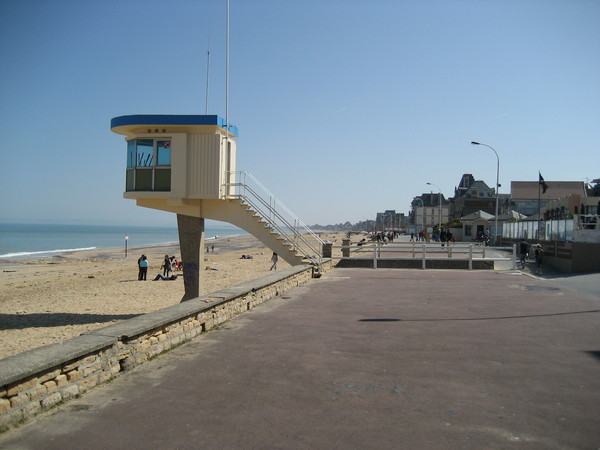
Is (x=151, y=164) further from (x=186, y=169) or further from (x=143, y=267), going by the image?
(x=143, y=267)

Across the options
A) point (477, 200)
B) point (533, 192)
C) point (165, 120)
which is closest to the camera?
point (165, 120)

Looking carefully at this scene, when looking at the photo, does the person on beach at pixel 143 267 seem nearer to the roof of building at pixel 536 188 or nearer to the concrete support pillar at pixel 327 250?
the concrete support pillar at pixel 327 250

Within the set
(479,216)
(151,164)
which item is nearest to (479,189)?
(479,216)

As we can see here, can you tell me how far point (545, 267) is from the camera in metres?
23.9

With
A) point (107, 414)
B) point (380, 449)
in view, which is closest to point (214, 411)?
point (107, 414)

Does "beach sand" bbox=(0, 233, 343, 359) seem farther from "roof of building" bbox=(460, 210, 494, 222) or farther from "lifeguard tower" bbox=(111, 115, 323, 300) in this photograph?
"roof of building" bbox=(460, 210, 494, 222)

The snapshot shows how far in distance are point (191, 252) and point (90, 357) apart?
40.5 feet

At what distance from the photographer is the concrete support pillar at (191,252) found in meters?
17.7

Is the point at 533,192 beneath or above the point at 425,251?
above

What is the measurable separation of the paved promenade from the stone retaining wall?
179 mm

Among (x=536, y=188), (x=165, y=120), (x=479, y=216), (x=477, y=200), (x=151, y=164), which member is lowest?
(x=479, y=216)

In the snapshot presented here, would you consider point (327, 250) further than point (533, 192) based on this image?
No

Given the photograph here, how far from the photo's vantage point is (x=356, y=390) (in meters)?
5.64

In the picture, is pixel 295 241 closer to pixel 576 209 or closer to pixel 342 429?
pixel 342 429
